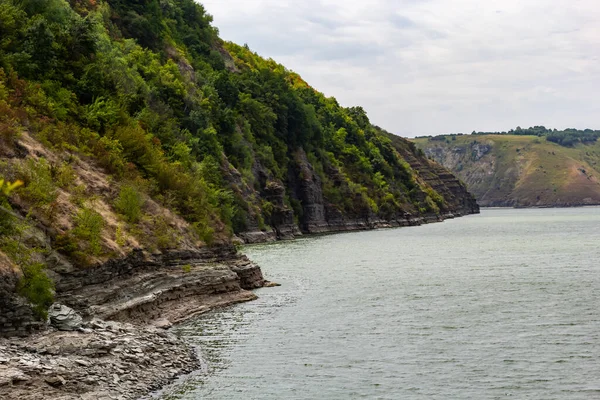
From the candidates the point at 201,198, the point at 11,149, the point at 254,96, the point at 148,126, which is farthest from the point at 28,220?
the point at 254,96

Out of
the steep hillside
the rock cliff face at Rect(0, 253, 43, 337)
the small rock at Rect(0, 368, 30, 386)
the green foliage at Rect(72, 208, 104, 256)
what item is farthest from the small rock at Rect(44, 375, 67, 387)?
the green foliage at Rect(72, 208, 104, 256)

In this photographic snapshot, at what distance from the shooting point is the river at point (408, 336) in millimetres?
25109

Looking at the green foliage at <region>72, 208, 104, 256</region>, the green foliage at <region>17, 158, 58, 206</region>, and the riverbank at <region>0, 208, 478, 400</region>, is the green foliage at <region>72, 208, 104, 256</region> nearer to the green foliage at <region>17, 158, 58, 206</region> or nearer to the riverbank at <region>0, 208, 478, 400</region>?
the riverbank at <region>0, 208, 478, 400</region>

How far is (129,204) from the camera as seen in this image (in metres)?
41.2

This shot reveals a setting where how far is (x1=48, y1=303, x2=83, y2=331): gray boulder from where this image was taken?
90.6 ft

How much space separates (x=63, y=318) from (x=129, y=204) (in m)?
14.0

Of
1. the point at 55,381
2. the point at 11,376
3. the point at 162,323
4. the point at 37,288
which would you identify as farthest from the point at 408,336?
the point at 11,376

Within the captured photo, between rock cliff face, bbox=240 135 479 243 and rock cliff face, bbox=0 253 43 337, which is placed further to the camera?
rock cliff face, bbox=240 135 479 243

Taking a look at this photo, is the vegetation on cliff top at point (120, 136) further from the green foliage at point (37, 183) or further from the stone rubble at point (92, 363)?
the stone rubble at point (92, 363)

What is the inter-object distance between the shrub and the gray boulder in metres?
12.4

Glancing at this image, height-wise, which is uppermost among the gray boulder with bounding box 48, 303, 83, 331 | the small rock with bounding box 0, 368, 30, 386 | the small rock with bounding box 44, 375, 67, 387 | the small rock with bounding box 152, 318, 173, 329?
the gray boulder with bounding box 48, 303, 83, 331

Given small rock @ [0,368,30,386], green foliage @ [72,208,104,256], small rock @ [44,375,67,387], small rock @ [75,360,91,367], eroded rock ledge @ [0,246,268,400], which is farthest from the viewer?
green foliage @ [72,208,104,256]

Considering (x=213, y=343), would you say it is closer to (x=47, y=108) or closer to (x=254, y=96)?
(x=47, y=108)

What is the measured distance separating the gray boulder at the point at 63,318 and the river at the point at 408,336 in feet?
16.7
